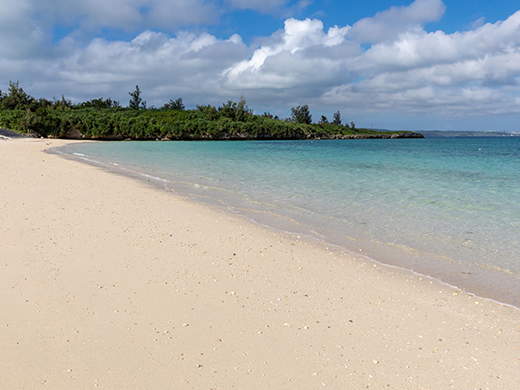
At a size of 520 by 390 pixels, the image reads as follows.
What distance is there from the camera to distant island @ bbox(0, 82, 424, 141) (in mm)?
72375

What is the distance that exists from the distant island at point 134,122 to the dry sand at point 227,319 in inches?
2914

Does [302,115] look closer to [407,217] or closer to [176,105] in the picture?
[176,105]

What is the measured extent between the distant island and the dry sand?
74023mm

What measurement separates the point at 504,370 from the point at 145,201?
8.45m

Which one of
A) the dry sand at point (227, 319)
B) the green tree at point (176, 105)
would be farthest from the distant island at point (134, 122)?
the dry sand at point (227, 319)

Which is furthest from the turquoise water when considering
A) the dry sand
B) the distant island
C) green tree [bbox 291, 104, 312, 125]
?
green tree [bbox 291, 104, 312, 125]

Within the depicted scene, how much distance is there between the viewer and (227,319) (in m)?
3.67

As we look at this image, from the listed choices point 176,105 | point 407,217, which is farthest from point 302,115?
point 407,217

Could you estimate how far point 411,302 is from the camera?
4.26 metres

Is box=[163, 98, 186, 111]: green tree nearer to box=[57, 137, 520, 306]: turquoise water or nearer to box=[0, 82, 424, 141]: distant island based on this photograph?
box=[0, 82, 424, 141]: distant island

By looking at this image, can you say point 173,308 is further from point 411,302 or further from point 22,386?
point 411,302

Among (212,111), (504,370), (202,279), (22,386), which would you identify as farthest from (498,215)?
(212,111)

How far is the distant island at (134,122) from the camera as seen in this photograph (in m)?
72.4

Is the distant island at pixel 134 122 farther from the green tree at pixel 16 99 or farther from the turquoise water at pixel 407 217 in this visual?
the turquoise water at pixel 407 217
